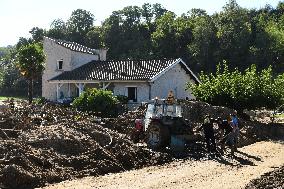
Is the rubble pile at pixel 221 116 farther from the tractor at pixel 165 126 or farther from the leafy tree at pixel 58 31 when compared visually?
the leafy tree at pixel 58 31

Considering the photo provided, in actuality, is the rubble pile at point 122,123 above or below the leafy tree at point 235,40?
below

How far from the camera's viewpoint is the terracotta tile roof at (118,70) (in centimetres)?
3757

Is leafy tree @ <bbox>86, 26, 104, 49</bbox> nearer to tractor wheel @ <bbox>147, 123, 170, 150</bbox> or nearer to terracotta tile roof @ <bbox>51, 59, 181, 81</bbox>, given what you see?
terracotta tile roof @ <bbox>51, 59, 181, 81</bbox>

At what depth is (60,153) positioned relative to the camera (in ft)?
51.8

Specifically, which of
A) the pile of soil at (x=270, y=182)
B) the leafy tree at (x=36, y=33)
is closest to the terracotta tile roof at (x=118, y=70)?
the pile of soil at (x=270, y=182)

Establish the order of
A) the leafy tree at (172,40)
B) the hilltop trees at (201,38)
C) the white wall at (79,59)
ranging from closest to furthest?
1. the white wall at (79,59)
2. the hilltop trees at (201,38)
3. the leafy tree at (172,40)

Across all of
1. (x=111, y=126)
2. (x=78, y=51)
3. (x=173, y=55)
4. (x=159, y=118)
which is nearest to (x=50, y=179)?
(x=159, y=118)

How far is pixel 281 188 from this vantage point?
10805 millimetres

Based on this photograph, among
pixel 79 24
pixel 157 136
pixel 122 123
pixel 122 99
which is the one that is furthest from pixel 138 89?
pixel 79 24

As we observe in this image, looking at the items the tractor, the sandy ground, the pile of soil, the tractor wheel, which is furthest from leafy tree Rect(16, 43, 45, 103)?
the pile of soil

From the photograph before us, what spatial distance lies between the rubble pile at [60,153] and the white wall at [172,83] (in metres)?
17.6

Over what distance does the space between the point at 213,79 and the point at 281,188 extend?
18.4 metres

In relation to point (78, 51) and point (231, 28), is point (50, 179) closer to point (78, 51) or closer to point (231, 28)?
point (78, 51)

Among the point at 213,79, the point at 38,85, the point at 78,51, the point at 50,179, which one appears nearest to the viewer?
the point at 50,179
